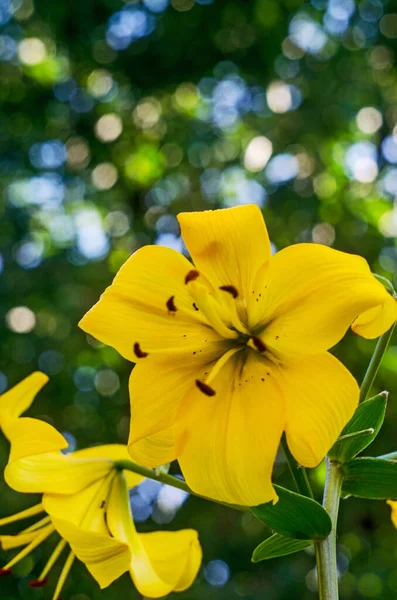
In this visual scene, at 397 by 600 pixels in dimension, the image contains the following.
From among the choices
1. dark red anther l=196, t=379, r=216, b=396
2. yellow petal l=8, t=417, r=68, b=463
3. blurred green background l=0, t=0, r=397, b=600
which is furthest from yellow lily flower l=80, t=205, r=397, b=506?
blurred green background l=0, t=0, r=397, b=600

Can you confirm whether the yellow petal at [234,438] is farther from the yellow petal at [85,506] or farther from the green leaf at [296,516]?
the yellow petal at [85,506]

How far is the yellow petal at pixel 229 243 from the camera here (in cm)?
62

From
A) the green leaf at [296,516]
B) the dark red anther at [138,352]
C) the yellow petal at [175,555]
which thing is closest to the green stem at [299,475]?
the green leaf at [296,516]

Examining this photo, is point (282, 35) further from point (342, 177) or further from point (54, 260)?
point (54, 260)

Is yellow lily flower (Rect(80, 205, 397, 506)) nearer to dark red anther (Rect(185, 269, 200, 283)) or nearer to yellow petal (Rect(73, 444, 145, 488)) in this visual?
dark red anther (Rect(185, 269, 200, 283))

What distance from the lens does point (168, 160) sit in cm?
350

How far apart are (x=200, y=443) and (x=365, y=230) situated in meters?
2.48

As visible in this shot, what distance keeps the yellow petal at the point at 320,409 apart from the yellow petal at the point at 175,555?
0.85 ft

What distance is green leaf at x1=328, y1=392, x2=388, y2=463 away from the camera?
1.94 feet

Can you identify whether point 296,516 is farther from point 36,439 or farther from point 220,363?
point 36,439

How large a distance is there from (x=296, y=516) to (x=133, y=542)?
0.24m

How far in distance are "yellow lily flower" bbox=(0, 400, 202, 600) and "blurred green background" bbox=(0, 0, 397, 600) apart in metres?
1.87

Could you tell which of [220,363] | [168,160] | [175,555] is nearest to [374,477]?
[220,363]

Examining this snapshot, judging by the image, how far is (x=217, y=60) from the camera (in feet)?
11.6
